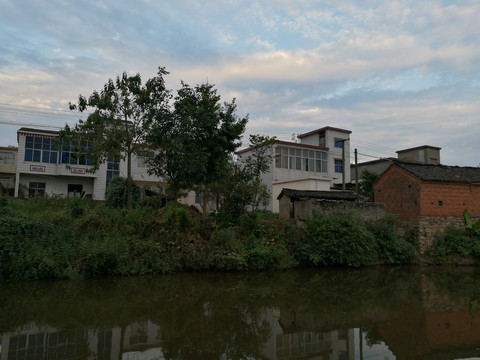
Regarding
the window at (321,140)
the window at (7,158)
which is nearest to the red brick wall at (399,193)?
the window at (321,140)

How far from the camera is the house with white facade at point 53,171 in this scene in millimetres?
24797

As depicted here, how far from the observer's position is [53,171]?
84.6ft

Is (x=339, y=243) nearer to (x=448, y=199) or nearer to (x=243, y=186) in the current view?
(x=243, y=186)

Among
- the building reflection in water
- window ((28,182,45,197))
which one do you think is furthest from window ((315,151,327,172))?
the building reflection in water

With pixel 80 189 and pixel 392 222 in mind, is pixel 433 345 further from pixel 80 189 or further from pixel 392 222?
pixel 80 189

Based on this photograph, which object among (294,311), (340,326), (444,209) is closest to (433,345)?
(340,326)

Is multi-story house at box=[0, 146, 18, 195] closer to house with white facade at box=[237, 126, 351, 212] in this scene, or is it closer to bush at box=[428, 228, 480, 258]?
house with white facade at box=[237, 126, 351, 212]

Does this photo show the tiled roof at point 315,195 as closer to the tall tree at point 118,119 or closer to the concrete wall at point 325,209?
the concrete wall at point 325,209

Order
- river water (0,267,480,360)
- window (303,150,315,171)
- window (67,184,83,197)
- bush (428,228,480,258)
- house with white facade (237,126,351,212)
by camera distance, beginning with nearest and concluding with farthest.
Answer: river water (0,267,480,360) < bush (428,228,480,258) < window (67,184,83,197) < house with white facade (237,126,351,212) < window (303,150,315,171)

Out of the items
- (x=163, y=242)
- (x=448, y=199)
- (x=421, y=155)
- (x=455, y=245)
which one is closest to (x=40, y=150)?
(x=163, y=242)

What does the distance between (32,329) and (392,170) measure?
20.3 meters

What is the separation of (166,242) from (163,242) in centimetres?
11

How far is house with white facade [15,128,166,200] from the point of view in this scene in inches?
976

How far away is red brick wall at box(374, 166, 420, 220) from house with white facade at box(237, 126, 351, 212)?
4555 millimetres
